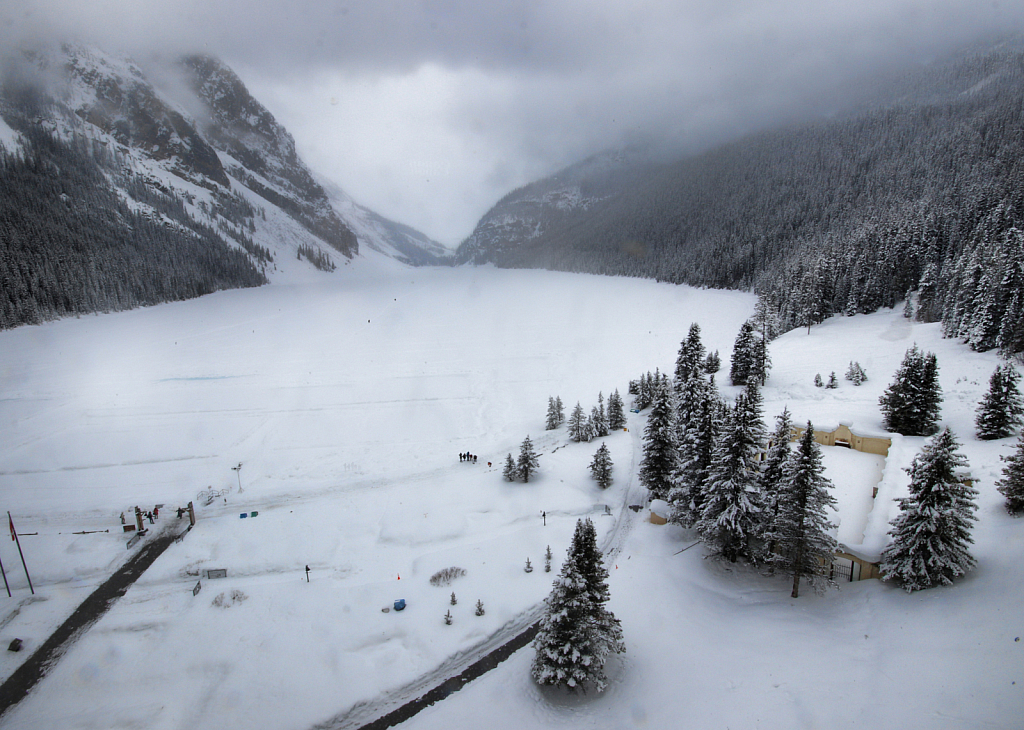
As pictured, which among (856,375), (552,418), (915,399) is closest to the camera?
(915,399)

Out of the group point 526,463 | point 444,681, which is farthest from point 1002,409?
point 444,681

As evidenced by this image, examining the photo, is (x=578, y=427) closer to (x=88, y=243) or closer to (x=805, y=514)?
(x=805, y=514)

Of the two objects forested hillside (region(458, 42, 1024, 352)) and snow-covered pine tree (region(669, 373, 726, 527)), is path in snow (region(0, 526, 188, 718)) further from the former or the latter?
forested hillside (region(458, 42, 1024, 352))

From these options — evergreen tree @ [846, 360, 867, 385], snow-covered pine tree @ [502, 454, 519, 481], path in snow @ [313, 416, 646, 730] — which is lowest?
path in snow @ [313, 416, 646, 730]

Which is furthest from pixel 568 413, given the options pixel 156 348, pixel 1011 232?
pixel 156 348

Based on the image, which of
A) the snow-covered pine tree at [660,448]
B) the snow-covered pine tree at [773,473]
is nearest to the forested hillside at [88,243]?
the snow-covered pine tree at [660,448]

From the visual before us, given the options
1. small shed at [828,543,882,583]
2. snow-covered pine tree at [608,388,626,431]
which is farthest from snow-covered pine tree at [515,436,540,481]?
small shed at [828,543,882,583]
